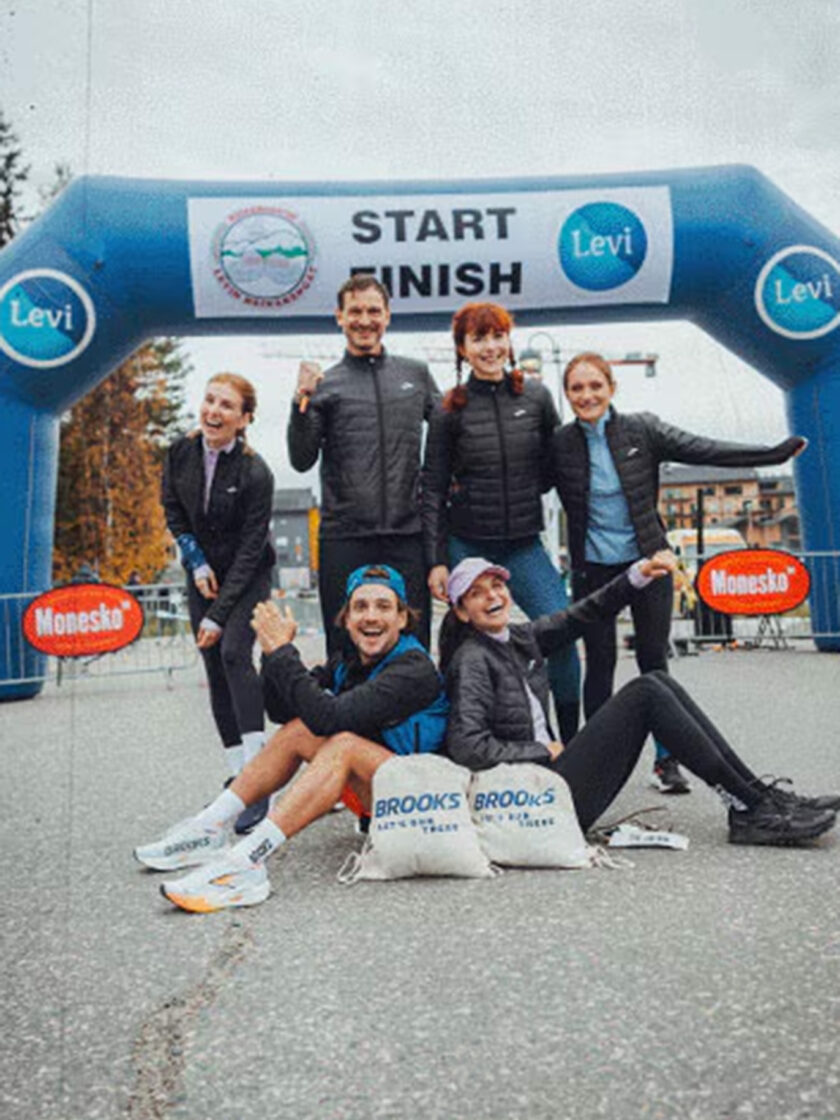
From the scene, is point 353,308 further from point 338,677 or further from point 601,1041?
point 601,1041

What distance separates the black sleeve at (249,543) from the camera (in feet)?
12.3

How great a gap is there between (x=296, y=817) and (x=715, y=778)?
3.76ft

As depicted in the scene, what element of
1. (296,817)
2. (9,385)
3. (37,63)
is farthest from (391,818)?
(9,385)

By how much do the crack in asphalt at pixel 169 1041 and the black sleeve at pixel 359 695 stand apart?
0.69 metres

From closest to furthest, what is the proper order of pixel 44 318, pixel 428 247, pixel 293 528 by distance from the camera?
pixel 44 318 → pixel 428 247 → pixel 293 528

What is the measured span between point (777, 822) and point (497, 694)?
2.76 feet

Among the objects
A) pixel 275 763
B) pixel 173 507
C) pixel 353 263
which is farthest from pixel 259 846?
pixel 353 263

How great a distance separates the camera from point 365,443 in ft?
12.1

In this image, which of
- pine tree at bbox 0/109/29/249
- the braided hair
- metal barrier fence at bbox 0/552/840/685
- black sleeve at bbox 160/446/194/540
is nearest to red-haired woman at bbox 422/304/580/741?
the braided hair

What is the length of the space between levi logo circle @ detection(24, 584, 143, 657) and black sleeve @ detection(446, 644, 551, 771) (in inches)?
224

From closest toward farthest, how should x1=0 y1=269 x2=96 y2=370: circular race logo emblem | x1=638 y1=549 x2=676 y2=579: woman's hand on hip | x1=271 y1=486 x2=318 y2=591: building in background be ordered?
x1=638 y1=549 x2=676 y2=579: woman's hand on hip
x1=0 y1=269 x2=96 y2=370: circular race logo emblem
x1=271 y1=486 x2=318 y2=591: building in background

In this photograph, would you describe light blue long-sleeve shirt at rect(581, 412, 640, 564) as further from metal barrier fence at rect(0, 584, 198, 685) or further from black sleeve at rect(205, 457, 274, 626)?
metal barrier fence at rect(0, 584, 198, 685)

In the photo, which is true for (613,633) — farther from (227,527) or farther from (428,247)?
(428,247)

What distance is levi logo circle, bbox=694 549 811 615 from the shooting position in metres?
8.80
